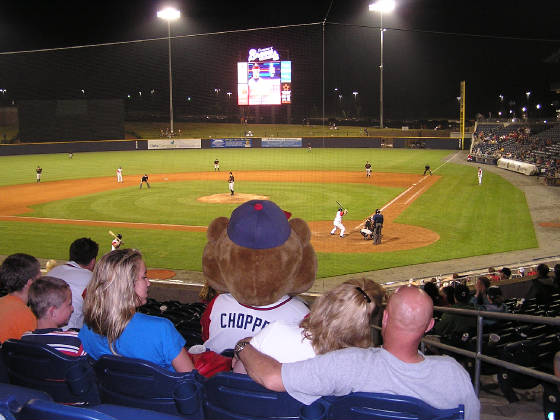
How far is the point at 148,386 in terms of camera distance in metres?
2.85

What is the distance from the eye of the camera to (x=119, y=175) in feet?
110

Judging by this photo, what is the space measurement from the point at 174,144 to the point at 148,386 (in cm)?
6179

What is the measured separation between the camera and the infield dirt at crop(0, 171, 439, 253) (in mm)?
17797

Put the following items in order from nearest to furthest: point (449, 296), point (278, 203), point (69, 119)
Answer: point (449, 296) → point (278, 203) → point (69, 119)

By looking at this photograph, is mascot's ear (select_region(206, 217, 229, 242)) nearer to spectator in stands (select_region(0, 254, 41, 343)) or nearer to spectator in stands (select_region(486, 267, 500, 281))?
spectator in stands (select_region(0, 254, 41, 343))

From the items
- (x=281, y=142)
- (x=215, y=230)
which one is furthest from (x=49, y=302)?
(x=281, y=142)

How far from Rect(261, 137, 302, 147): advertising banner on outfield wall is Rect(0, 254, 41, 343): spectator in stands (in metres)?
60.1

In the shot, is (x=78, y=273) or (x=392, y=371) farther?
(x=78, y=273)

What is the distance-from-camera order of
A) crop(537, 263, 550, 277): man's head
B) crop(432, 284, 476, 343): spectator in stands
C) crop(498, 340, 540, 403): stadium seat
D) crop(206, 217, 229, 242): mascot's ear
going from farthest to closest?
crop(537, 263, 550, 277): man's head
crop(432, 284, 476, 343): spectator in stands
crop(498, 340, 540, 403): stadium seat
crop(206, 217, 229, 242): mascot's ear

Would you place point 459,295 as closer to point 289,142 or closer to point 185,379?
point 185,379

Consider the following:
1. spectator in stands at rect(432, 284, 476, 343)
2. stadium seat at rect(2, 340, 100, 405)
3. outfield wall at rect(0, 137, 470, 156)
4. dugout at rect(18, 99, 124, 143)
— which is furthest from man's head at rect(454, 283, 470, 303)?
dugout at rect(18, 99, 124, 143)

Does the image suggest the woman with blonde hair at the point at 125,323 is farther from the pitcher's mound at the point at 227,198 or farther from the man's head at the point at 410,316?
the pitcher's mound at the point at 227,198

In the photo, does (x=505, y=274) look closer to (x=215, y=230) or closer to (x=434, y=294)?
(x=434, y=294)

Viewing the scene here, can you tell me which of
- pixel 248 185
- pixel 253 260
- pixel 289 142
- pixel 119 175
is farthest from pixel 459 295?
pixel 289 142
